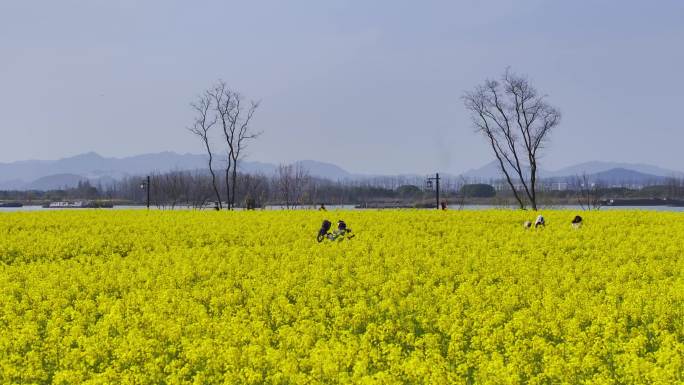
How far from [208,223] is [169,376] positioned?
80.3 ft

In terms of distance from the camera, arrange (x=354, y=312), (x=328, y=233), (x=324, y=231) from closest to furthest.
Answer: (x=354, y=312) < (x=324, y=231) < (x=328, y=233)

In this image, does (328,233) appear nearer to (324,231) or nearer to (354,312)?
(324,231)

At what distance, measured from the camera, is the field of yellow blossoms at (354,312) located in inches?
339

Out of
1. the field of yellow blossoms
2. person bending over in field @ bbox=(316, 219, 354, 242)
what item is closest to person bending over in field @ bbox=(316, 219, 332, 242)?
person bending over in field @ bbox=(316, 219, 354, 242)

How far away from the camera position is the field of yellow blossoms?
339 inches

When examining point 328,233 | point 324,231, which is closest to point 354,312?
point 324,231

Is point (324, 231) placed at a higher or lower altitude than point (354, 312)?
higher

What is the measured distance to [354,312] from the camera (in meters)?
12.2

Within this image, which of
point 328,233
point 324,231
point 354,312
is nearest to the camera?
point 354,312

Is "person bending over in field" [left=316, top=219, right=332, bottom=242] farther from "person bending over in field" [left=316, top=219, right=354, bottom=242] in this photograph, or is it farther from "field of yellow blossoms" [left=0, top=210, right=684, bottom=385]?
"field of yellow blossoms" [left=0, top=210, right=684, bottom=385]

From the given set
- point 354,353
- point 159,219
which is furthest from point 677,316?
point 159,219

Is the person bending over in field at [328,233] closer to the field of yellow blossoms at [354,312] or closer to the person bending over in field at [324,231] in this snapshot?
the person bending over in field at [324,231]

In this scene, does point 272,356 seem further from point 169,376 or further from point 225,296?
point 225,296

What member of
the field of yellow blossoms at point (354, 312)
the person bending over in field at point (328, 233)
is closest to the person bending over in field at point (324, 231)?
the person bending over in field at point (328, 233)
